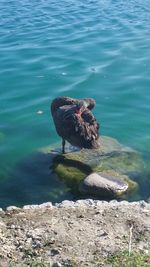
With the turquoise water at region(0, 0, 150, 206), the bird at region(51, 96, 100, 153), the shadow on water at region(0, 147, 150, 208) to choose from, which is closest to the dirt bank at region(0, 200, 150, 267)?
the shadow on water at region(0, 147, 150, 208)

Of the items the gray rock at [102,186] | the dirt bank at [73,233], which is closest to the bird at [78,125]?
the gray rock at [102,186]

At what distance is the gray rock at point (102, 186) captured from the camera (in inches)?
356

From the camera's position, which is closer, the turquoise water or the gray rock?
the gray rock

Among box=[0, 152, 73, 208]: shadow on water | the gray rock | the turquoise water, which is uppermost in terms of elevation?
the gray rock

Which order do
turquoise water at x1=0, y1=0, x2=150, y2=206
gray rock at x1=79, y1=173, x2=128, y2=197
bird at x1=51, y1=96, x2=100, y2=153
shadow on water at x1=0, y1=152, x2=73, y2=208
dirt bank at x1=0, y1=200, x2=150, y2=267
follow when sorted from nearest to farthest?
1. dirt bank at x1=0, y1=200, x2=150, y2=267
2. gray rock at x1=79, y1=173, x2=128, y2=197
3. shadow on water at x1=0, y1=152, x2=73, y2=208
4. bird at x1=51, y1=96, x2=100, y2=153
5. turquoise water at x1=0, y1=0, x2=150, y2=206

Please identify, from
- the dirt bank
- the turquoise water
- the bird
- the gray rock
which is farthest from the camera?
the turquoise water

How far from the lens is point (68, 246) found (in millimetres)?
6672

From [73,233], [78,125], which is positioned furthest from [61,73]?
[73,233]

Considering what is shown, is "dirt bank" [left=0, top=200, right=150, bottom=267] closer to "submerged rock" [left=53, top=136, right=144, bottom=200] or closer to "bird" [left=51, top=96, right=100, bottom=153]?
"submerged rock" [left=53, top=136, right=144, bottom=200]

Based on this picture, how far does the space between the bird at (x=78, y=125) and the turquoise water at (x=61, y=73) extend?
0.80 m

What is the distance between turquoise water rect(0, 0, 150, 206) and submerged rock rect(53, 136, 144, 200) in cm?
27

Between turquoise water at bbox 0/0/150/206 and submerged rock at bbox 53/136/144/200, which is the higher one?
submerged rock at bbox 53/136/144/200

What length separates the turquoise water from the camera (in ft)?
34.7

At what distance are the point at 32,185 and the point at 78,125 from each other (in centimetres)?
128
